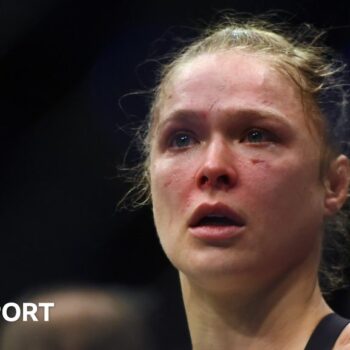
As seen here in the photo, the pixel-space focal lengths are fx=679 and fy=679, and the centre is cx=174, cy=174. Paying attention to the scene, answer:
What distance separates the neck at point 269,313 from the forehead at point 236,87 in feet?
0.78

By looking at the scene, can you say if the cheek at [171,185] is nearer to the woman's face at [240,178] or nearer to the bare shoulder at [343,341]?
the woman's face at [240,178]

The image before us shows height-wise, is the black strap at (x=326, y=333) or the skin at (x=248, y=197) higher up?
the skin at (x=248, y=197)

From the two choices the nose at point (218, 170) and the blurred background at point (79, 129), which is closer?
the nose at point (218, 170)

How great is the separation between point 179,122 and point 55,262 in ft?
1.03

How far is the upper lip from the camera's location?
0.89m

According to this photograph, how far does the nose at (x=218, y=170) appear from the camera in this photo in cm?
90

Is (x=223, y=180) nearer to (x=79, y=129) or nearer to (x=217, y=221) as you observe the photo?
(x=217, y=221)

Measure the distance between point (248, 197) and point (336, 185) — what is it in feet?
0.45

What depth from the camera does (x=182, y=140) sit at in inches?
37.5

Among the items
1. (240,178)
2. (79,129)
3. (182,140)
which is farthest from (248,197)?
(79,129)

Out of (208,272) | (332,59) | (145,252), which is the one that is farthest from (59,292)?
(332,59)

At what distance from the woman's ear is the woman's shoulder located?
161mm

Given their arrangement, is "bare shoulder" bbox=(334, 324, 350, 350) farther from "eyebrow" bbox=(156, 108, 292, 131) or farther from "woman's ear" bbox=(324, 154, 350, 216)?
"eyebrow" bbox=(156, 108, 292, 131)

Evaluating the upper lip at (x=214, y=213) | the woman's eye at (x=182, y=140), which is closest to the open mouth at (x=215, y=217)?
the upper lip at (x=214, y=213)
